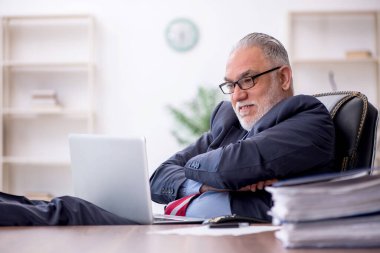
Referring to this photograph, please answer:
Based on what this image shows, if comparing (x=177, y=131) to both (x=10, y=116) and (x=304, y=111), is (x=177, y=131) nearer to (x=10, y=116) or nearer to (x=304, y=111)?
(x=10, y=116)

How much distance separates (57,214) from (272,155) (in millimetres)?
595

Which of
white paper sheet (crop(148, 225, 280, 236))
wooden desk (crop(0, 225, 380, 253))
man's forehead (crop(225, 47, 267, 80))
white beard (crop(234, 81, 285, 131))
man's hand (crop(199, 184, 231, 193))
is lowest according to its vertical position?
white paper sheet (crop(148, 225, 280, 236))

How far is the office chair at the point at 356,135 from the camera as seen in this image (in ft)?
6.02

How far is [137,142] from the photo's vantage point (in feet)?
4.95

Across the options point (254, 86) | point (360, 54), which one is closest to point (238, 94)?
point (254, 86)

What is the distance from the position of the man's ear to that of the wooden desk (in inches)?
36.5

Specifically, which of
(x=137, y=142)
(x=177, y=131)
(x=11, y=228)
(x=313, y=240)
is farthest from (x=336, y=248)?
(x=177, y=131)

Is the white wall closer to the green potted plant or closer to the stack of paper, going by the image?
the green potted plant

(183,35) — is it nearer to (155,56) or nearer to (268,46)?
(155,56)

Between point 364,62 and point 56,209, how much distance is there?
14.8ft

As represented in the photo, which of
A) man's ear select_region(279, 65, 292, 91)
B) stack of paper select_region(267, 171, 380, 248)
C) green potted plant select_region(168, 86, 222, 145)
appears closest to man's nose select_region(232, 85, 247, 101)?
man's ear select_region(279, 65, 292, 91)

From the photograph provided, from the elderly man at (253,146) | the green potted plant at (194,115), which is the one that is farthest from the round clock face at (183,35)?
the elderly man at (253,146)

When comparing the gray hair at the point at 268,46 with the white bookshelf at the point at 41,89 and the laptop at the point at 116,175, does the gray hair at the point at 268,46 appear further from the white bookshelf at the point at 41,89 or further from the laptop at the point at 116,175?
the white bookshelf at the point at 41,89

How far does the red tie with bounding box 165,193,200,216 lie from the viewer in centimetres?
198
